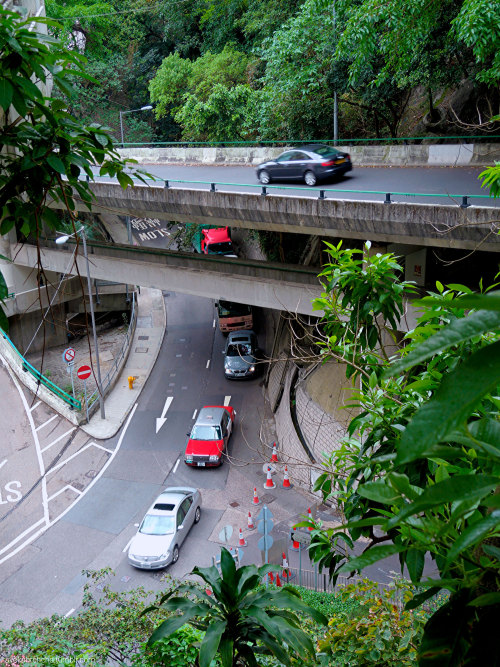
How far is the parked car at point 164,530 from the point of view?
45.2 ft

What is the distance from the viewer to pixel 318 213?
14789 millimetres

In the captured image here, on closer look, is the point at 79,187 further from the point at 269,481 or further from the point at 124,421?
the point at 124,421

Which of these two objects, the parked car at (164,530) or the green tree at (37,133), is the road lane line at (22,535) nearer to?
the parked car at (164,530)

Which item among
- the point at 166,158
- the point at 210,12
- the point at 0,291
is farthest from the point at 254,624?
the point at 210,12

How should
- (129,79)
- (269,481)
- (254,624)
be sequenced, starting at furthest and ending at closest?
1. (129,79)
2. (269,481)
3. (254,624)

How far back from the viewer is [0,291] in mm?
3162

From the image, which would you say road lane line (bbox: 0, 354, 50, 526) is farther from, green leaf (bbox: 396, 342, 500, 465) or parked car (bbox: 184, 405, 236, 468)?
green leaf (bbox: 396, 342, 500, 465)

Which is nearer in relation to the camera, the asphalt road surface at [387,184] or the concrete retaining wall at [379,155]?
the asphalt road surface at [387,184]

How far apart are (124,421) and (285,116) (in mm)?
13517

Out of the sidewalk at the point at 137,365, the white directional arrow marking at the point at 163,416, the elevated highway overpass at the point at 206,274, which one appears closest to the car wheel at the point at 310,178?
the elevated highway overpass at the point at 206,274

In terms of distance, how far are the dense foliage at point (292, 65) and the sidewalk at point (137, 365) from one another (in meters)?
9.13

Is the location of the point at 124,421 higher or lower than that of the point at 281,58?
lower

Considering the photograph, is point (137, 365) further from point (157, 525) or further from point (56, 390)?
point (157, 525)

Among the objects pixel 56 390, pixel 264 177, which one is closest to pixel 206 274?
pixel 264 177
